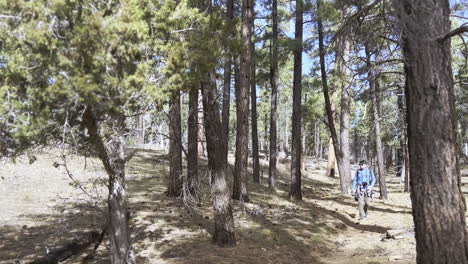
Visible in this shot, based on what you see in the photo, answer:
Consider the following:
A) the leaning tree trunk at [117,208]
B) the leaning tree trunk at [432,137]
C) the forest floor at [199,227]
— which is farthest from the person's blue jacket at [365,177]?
the leaning tree trunk at [117,208]

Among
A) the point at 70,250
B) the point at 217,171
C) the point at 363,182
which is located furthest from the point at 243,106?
the point at 70,250

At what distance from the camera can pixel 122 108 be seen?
4648mm

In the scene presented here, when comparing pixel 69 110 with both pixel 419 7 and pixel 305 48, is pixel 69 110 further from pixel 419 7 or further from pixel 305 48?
pixel 305 48

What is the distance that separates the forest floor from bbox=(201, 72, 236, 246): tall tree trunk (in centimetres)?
32

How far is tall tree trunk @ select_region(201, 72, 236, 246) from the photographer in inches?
318

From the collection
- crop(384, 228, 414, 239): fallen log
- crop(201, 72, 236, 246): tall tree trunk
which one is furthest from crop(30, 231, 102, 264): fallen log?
crop(384, 228, 414, 239): fallen log

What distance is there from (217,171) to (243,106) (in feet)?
12.6

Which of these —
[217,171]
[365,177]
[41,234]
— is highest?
[217,171]

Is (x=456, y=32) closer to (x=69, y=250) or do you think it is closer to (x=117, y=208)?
(x=117, y=208)

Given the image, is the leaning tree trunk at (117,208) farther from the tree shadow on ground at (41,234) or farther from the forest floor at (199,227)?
the tree shadow on ground at (41,234)

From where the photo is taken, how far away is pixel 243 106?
11.7 metres

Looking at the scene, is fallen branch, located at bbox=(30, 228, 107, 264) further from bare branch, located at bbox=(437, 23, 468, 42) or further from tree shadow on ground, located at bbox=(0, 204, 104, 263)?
bare branch, located at bbox=(437, 23, 468, 42)

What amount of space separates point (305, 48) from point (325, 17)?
11.6 feet

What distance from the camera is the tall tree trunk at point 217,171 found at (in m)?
8.08
